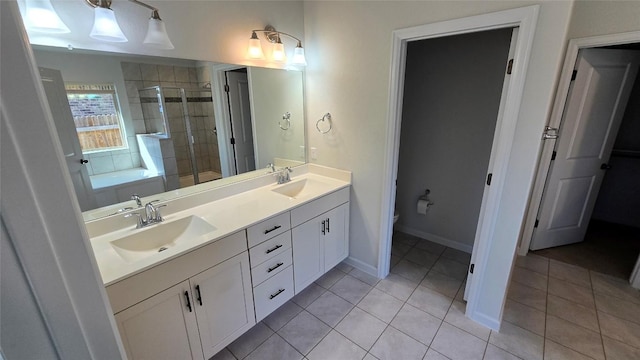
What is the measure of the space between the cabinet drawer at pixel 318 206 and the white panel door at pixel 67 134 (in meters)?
1.18

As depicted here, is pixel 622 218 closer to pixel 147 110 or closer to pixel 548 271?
pixel 548 271

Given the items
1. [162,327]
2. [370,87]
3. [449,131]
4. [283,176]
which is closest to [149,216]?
[162,327]

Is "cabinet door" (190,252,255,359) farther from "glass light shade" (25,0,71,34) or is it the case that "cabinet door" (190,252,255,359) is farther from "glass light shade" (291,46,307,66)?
"glass light shade" (291,46,307,66)

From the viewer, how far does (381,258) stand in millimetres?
2428

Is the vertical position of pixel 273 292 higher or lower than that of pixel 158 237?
lower

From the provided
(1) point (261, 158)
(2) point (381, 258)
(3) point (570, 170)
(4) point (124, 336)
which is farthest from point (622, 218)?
(4) point (124, 336)

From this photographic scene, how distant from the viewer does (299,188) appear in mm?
2480

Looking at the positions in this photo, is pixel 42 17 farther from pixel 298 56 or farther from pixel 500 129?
pixel 500 129

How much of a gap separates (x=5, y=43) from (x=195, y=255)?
122cm

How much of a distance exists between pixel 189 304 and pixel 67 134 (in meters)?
1.07

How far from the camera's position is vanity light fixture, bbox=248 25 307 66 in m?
1.98

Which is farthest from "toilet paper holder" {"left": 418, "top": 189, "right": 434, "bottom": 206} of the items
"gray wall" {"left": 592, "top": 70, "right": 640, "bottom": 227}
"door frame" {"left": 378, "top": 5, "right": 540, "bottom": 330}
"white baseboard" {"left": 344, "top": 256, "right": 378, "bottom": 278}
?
"gray wall" {"left": 592, "top": 70, "right": 640, "bottom": 227}

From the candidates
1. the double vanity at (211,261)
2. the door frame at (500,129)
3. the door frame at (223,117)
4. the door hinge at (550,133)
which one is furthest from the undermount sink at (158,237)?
the door hinge at (550,133)

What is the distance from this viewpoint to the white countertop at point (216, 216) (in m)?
1.24
